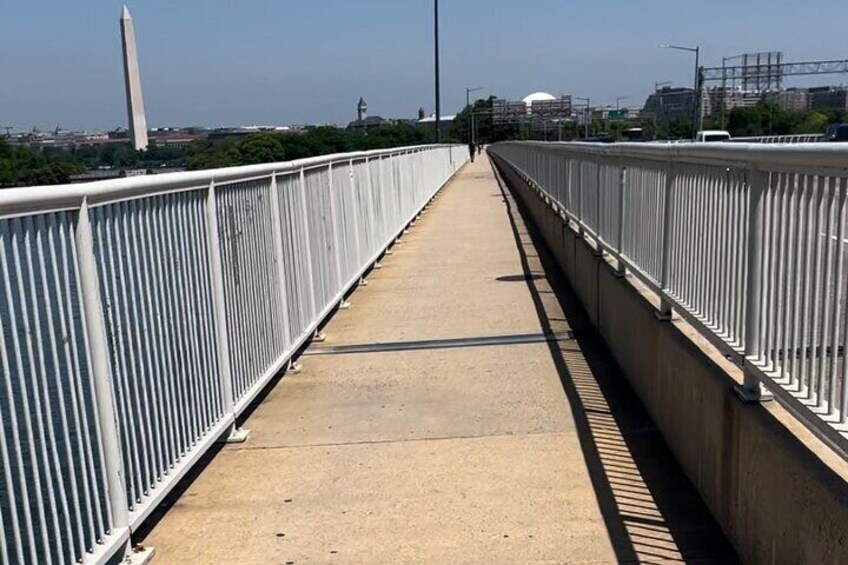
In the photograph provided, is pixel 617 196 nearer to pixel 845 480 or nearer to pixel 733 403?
pixel 733 403

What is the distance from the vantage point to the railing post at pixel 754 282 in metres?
3.70

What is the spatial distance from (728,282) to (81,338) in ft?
9.67

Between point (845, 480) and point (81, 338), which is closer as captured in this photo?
point (845, 480)

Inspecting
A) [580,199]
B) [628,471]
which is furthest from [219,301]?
[580,199]

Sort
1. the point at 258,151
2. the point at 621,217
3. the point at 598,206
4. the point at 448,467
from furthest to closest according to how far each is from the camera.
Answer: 1. the point at 258,151
2. the point at 598,206
3. the point at 621,217
4. the point at 448,467

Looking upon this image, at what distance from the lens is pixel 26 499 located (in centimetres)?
296

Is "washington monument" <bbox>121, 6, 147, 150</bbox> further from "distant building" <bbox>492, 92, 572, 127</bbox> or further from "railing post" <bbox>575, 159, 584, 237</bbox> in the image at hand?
"distant building" <bbox>492, 92, 572, 127</bbox>

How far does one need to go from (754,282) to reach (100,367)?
278cm

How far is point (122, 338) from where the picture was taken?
3.81 metres

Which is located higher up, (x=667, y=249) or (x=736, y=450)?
(x=667, y=249)

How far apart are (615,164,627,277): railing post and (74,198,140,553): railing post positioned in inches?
173

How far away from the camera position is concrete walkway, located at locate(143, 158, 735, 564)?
391cm

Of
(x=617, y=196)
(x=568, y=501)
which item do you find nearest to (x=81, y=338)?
(x=568, y=501)

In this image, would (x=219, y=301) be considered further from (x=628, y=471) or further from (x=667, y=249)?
(x=667, y=249)
